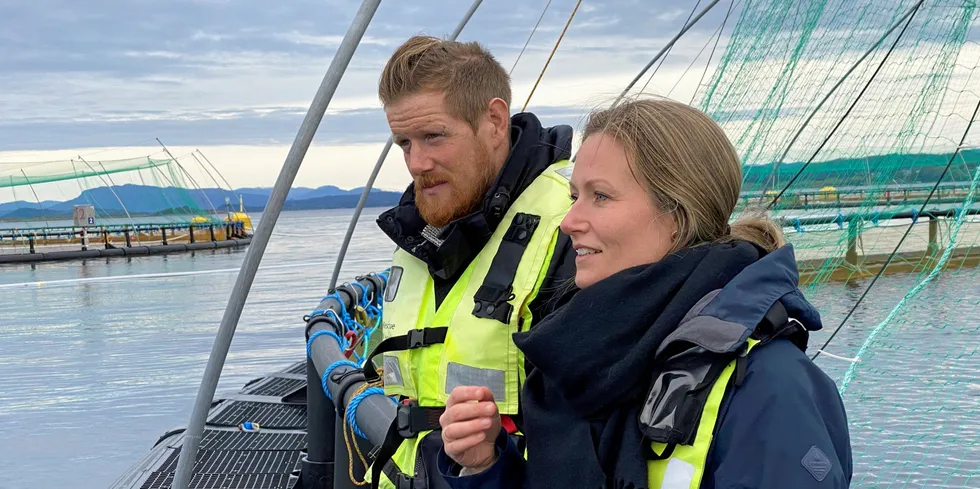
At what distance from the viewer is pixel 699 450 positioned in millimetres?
1471

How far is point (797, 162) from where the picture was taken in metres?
9.56

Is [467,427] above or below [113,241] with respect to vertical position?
above

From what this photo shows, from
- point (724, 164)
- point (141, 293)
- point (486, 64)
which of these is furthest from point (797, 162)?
point (141, 293)

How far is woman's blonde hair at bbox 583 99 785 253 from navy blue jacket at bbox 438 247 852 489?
0.18 m

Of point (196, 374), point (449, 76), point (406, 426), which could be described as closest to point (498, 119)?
point (449, 76)

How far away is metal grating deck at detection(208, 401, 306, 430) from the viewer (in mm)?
6492

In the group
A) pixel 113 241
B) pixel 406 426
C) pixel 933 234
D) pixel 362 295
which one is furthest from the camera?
pixel 113 241

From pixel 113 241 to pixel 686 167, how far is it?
45.4m

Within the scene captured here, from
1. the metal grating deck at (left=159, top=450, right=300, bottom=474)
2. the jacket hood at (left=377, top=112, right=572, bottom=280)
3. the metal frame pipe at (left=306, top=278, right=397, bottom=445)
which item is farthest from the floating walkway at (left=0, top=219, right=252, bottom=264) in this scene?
the jacket hood at (left=377, top=112, right=572, bottom=280)

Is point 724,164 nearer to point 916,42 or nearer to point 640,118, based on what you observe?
point 640,118

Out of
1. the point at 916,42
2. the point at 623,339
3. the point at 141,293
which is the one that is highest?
the point at 916,42

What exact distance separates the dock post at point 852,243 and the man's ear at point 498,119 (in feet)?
21.8

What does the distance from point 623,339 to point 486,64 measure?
133 centimetres

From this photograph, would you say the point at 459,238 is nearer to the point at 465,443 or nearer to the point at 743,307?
the point at 465,443
